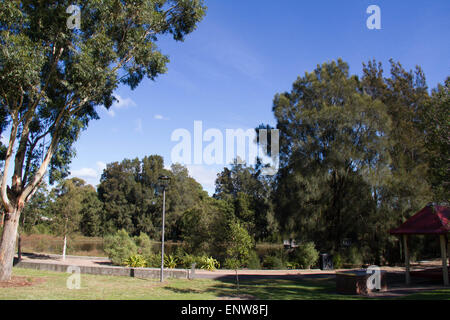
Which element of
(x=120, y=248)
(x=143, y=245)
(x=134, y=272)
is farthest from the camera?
(x=143, y=245)

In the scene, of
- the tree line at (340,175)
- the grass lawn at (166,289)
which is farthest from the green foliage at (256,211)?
→ the grass lawn at (166,289)

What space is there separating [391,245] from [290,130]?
36.1ft

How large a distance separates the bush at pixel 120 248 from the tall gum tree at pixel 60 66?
585 centimetres

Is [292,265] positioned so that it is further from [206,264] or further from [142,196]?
[142,196]

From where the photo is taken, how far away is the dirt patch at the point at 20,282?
40.1 ft

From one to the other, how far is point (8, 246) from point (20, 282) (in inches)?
62.9

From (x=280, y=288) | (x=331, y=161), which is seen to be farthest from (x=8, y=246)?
(x=331, y=161)

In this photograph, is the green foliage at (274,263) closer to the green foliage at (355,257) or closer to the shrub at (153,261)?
the green foliage at (355,257)

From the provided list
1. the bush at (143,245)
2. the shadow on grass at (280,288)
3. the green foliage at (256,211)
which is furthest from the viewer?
the green foliage at (256,211)

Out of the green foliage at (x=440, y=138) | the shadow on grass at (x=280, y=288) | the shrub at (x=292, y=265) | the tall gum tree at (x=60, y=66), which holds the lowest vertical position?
the shrub at (x=292, y=265)

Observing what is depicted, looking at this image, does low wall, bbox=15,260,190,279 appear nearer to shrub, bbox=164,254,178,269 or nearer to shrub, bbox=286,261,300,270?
shrub, bbox=164,254,178,269

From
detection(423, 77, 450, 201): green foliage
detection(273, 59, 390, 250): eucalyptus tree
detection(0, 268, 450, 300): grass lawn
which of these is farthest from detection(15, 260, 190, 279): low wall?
detection(273, 59, 390, 250): eucalyptus tree

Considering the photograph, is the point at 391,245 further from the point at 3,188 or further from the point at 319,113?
the point at 3,188

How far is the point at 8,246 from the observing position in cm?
1344
